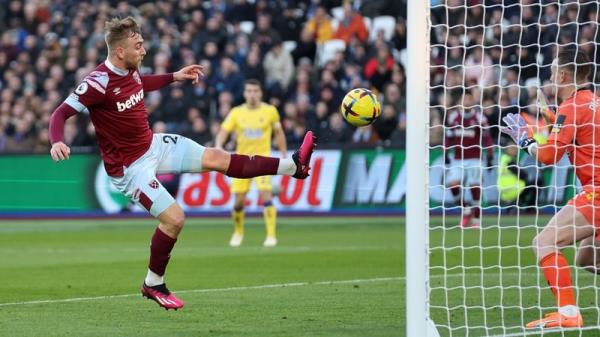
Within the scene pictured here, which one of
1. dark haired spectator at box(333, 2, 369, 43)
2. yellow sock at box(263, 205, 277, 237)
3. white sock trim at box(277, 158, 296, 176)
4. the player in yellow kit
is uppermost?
white sock trim at box(277, 158, 296, 176)

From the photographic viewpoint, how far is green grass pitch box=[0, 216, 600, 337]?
8836 mm

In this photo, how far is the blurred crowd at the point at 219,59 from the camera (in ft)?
74.4

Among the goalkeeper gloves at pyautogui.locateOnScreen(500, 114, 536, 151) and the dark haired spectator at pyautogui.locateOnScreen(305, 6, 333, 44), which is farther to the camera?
the dark haired spectator at pyautogui.locateOnScreen(305, 6, 333, 44)

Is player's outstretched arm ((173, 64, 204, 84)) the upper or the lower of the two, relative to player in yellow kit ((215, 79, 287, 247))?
upper

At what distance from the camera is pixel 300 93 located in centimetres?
2311

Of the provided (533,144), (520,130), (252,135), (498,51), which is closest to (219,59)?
(498,51)

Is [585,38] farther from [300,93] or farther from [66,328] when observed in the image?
[66,328]

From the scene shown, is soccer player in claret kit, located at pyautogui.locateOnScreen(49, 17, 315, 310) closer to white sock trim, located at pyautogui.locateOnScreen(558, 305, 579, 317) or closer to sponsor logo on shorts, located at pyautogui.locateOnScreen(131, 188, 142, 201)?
sponsor logo on shorts, located at pyautogui.locateOnScreen(131, 188, 142, 201)

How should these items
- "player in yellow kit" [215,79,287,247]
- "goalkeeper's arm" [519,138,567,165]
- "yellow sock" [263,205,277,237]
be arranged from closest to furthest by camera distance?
1. "goalkeeper's arm" [519,138,567,165]
2. "yellow sock" [263,205,277,237]
3. "player in yellow kit" [215,79,287,247]

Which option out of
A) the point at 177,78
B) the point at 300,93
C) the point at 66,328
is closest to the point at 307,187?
the point at 300,93

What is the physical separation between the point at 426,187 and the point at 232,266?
6.48 metres

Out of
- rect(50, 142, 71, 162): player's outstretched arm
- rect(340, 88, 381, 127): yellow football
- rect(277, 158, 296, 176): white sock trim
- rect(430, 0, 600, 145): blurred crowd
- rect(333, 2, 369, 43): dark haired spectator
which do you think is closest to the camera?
rect(50, 142, 71, 162): player's outstretched arm

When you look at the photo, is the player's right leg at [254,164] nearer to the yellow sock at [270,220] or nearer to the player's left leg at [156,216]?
the player's left leg at [156,216]

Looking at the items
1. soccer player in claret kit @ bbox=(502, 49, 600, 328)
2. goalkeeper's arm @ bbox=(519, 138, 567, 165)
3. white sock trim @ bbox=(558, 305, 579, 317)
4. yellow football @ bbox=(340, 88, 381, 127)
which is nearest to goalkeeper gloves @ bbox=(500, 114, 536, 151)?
Answer: soccer player in claret kit @ bbox=(502, 49, 600, 328)
